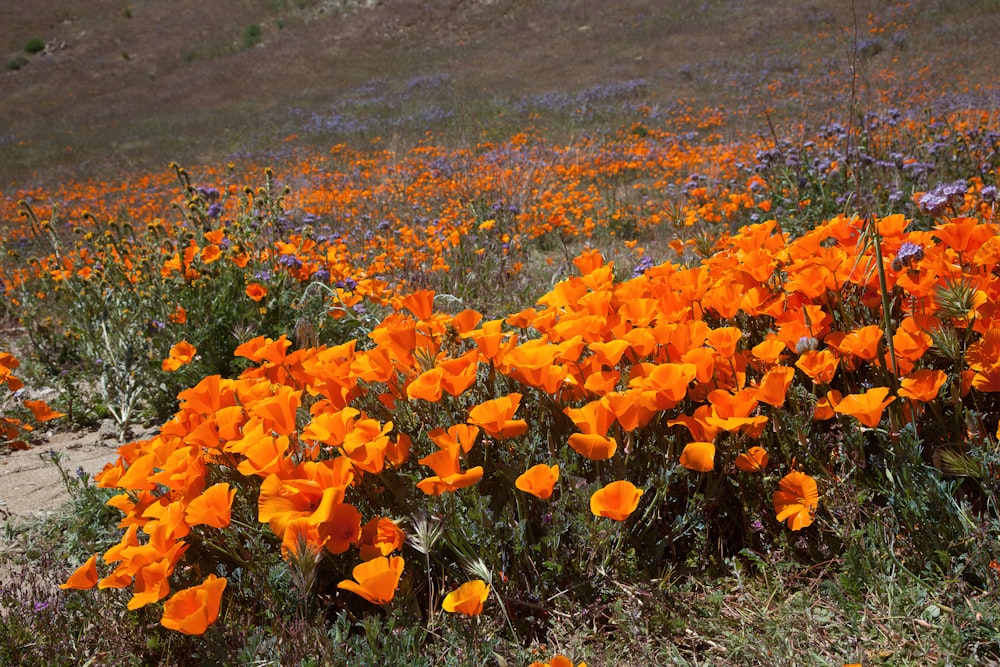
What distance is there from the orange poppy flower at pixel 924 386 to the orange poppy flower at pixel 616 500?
2.03 ft

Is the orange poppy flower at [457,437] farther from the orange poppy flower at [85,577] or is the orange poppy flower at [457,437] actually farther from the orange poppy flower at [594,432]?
the orange poppy flower at [85,577]

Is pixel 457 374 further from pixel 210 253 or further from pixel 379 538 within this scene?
Result: pixel 210 253

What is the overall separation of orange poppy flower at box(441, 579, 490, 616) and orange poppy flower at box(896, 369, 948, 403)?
0.98 m

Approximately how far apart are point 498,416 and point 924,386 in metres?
0.91

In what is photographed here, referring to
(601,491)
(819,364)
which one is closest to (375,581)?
(601,491)

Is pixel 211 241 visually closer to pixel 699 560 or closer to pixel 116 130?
pixel 699 560

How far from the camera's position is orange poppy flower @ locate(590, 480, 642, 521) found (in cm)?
128

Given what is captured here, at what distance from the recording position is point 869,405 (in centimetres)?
129

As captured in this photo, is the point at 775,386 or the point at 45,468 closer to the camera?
the point at 775,386

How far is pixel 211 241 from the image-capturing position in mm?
3381

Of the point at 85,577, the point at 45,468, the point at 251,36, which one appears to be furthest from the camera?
the point at 251,36

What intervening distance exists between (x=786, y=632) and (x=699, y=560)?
0.27 m

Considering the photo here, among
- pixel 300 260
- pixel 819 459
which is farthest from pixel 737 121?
pixel 819 459

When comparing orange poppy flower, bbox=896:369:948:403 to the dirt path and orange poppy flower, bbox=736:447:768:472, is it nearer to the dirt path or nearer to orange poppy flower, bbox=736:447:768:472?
orange poppy flower, bbox=736:447:768:472
